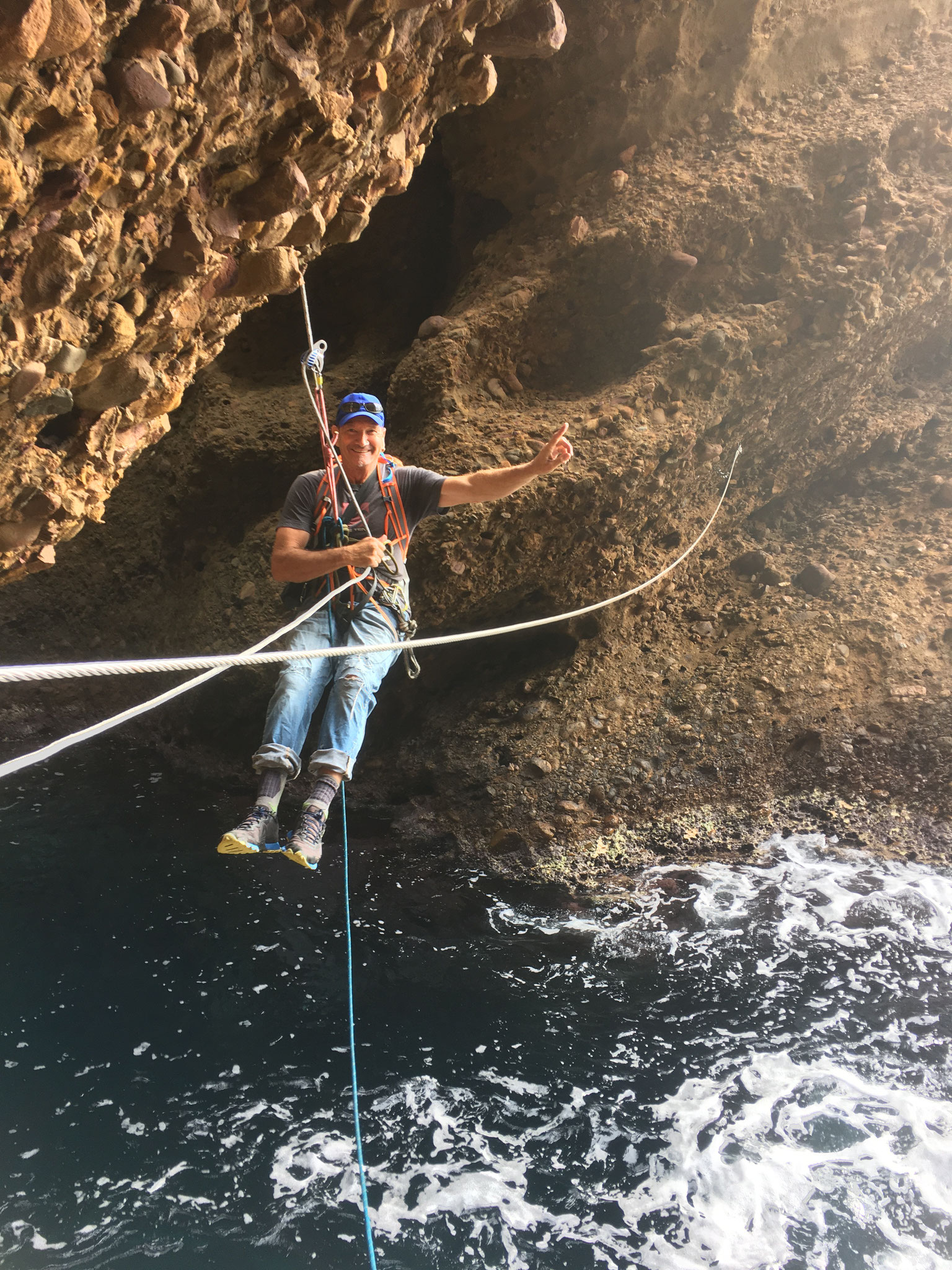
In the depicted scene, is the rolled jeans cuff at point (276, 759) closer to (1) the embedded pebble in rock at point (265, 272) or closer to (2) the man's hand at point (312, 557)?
(2) the man's hand at point (312, 557)

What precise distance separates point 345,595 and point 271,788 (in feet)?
2.64

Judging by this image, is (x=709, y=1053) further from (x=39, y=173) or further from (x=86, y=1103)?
(x=39, y=173)

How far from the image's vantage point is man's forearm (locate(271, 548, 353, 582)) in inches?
111

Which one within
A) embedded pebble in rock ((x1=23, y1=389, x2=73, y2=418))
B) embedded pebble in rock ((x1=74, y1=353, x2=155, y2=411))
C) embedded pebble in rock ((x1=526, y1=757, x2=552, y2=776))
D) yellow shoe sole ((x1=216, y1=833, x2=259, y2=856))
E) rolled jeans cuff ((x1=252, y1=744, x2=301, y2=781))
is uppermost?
embedded pebble in rock ((x1=74, y1=353, x2=155, y2=411))

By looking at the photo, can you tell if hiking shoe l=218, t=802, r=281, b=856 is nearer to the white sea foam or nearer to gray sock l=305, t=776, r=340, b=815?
gray sock l=305, t=776, r=340, b=815

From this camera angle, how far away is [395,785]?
15.4 feet

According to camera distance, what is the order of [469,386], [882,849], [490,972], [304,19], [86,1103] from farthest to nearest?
[469,386], [882,849], [490,972], [86,1103], [304,19]

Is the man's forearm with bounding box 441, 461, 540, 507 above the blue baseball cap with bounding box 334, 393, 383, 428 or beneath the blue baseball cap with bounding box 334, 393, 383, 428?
beneath

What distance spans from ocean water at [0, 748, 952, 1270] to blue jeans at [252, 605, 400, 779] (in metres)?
1.10

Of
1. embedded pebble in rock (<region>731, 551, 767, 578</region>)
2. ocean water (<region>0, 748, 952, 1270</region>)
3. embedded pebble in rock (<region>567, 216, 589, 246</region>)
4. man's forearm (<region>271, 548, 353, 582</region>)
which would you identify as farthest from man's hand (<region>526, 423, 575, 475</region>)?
embedded pebble in rock (<region>731, 551, 767, 578</region>)

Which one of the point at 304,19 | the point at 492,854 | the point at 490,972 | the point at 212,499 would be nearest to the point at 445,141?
the point at 212,499

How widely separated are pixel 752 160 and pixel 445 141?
1952 mm

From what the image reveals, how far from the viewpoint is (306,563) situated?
293cm

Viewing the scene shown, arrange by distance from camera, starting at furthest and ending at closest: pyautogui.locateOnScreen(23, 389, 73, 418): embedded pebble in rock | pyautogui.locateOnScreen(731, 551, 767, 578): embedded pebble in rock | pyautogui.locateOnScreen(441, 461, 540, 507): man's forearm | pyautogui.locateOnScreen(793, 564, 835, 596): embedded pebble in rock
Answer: pyautogui.locateOnScreen(731, 551, 767, 578): embedded pebble in rock, pyautogui.locateOnScreen(793, 564, 835, 596): embedded pebble in rock, pyautogui.locateOnScreen(441, 461, 540, 507): man's forearm, pyautogui.locateOnScreen(23, 389, 73, 418): embedded pebble in rock
